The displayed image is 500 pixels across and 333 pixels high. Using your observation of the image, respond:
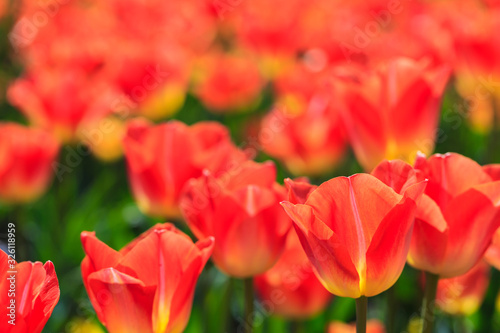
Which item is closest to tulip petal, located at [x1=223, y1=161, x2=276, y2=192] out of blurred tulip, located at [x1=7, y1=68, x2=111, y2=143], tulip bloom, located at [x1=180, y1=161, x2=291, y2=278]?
tulip bloom, located at [x1=180, y1=161, x2=291, y2=278]

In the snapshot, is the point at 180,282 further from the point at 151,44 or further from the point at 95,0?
the point at 95,0

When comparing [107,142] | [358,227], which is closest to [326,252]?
[358,227]

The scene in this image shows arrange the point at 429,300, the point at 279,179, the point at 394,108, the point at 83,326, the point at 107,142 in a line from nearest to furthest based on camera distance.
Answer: the point at 429,300
the point at 394,108
the point at 83,326
the point at 279,179
the point at 107,142

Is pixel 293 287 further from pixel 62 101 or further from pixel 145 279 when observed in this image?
pixel 62 101

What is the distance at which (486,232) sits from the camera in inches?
30.4

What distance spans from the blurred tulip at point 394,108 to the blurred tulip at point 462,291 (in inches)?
9.0

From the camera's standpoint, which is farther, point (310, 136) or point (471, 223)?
point (310, 136)

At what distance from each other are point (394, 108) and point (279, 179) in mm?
856

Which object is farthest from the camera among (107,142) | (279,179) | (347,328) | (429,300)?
(107,142)

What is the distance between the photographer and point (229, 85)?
2.21 metres

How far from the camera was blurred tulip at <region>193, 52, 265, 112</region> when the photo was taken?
2213 mm

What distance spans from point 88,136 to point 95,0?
1.93 m

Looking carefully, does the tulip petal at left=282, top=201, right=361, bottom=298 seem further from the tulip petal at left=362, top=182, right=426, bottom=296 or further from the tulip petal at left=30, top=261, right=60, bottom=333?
the tulip petal at left=30, top=261, right=60, bottom=333

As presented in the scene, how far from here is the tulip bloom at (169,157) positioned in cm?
109
